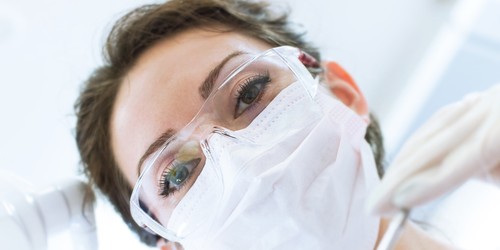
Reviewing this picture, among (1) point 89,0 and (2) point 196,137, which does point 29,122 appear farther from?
(2) point 196,137

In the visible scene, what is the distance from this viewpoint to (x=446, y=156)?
1.38 feet

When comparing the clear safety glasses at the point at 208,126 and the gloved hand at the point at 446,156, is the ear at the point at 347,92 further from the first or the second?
the gloved hand at the point at 446,156

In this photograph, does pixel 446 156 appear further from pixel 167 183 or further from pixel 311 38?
pixel 311 38

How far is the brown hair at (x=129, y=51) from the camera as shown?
102 cm

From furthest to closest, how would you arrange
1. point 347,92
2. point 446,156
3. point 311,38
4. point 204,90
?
point 311,38
point 347,92
point 204,90
point 446,156

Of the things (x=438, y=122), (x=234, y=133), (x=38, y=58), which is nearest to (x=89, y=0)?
(x=38, y=58)

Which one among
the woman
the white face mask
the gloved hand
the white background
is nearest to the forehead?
the woman

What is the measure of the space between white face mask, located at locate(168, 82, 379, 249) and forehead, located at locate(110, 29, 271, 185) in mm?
105

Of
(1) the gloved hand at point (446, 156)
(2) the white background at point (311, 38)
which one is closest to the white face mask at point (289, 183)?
(1) the gloved hand at point (446, 156)

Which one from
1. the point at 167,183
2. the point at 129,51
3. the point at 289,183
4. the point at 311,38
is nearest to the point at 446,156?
the point at 289,183

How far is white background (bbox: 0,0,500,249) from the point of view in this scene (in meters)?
1.25

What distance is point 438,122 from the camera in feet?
1.48

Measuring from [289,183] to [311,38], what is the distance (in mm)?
877

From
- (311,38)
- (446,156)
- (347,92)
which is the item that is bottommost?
(311,38)
